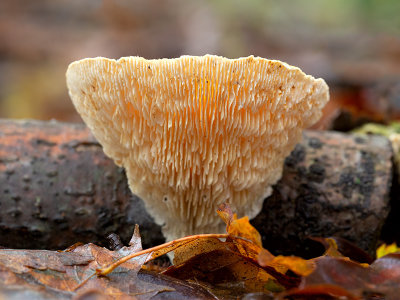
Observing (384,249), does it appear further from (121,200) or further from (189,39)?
(189,39)

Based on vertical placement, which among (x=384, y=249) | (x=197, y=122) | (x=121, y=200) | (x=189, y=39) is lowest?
(x=384, y=249)

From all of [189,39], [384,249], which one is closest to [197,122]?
[384,249]

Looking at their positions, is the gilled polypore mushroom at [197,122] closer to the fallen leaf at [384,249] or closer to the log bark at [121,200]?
the log bark at [121,200]

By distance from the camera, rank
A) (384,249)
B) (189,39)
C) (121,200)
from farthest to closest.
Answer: (189,39) → (384,249) → (121,200)

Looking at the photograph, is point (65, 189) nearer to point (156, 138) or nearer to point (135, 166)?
point (135, 166)

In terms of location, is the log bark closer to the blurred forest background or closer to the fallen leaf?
the fallen leaf

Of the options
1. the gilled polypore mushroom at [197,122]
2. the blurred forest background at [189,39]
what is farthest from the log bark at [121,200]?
the blurred forest background at [189,39]

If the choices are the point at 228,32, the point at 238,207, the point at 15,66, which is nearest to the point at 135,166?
the point at 238,207
